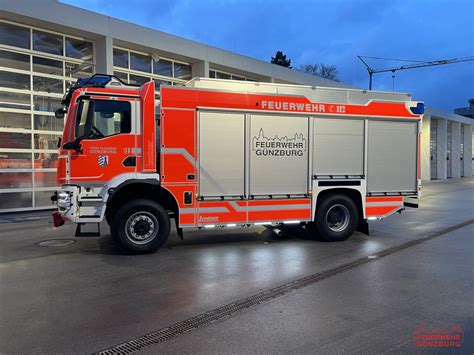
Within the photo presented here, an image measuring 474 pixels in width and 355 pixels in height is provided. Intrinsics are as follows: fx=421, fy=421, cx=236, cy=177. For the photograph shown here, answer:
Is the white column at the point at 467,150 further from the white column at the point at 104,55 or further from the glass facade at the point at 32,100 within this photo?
the glass facade at the point at 32,100

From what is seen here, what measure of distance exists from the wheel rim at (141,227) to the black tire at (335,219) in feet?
11.4

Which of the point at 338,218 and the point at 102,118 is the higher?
the point at 102,118

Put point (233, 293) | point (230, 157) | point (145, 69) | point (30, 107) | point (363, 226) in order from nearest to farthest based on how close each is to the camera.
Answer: point (233, 293), point (230, 157), point (363, 226), point (30, 107), point (145, 69)

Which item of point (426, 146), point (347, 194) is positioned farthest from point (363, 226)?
point (426, 146)

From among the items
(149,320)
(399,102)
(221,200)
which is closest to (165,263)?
(221,200)

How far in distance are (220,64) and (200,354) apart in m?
17.7

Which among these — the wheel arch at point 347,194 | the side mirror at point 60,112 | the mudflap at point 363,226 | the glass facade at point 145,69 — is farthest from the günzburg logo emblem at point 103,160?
the glass facade at point 145,69

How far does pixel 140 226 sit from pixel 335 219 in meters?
4.23

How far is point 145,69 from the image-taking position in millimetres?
17859

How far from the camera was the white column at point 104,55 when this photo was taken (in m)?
15.4

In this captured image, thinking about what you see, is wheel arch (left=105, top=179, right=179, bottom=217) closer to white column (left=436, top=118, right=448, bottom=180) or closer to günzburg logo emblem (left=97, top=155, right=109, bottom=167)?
günzburg logo emblem (left=97, top=155, right=109, bottom=167)

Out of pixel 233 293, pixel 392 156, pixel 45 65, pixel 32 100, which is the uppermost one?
pixel 45 65

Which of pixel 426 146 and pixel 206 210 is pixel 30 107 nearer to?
pixel 206 210

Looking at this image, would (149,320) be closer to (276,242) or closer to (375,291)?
(375,291)
